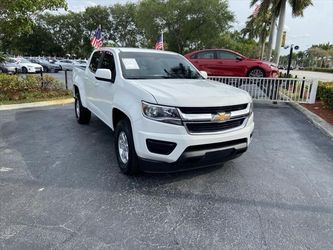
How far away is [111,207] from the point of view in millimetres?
3289

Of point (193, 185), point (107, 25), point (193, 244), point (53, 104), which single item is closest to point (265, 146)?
point (193, 185)

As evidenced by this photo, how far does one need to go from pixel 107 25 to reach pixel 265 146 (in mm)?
60672

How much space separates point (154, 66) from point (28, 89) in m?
7.62

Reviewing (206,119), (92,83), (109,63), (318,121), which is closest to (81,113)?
(92,83)

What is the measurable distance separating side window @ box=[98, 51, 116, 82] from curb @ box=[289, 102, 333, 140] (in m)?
4.83

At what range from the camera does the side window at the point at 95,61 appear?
576 centimetres

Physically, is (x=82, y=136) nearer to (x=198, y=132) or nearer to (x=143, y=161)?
(x=143, y=161)

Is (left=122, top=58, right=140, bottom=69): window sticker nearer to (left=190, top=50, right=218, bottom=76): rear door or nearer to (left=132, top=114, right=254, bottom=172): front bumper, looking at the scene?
(left=132, top=114, right=254, bottom=172): front bumper

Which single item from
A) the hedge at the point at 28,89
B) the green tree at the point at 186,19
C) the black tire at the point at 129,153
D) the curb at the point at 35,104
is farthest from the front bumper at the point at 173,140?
the green tree at the point at 186,19

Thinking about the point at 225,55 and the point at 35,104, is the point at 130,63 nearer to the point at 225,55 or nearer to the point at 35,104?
the point at 35,104

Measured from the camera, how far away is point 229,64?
11891mm

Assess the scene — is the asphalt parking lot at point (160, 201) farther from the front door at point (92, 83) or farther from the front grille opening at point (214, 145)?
the front door at point (92, 83)

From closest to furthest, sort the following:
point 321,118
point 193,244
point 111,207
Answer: point 193,244 → point 111,207 → point 321,118

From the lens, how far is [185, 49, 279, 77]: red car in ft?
38.2
